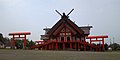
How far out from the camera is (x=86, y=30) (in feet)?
129

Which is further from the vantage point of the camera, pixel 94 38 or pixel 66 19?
pixel 94 38

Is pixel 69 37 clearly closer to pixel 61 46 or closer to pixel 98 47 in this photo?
pixel 61 46

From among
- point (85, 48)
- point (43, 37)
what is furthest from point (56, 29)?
point (43, 37)

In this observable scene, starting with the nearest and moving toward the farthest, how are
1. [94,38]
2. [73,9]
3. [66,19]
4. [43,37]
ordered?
[66,19] → [94,38] → [73,9] → [43,37]

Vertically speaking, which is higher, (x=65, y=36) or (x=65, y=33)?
(x=65, y=33)

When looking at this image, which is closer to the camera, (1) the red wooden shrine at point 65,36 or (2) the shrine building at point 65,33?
(1) the red wooden shrine at point 65,36

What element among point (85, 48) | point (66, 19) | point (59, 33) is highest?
point (66, 19)

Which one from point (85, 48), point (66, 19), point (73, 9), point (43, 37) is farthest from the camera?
point (43, 37)

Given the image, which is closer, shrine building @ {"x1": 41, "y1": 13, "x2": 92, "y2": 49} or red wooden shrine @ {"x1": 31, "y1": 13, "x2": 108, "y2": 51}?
red wooden shrine @ {"x1": 31, "y1": 13, "x2": 108, "y2": 51}

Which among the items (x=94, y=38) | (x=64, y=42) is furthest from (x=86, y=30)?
(x=64, y=42)

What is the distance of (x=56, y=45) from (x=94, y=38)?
345 inches

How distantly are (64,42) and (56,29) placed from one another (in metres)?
3.69

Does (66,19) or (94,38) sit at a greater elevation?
(66,19)

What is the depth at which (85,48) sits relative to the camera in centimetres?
3222
